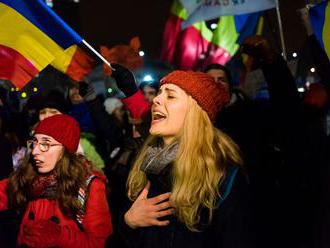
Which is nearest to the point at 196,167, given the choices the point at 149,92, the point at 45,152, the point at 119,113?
the point at 45,152

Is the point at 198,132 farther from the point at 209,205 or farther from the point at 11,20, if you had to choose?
the point at 11,20

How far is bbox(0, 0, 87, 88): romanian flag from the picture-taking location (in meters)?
3.80

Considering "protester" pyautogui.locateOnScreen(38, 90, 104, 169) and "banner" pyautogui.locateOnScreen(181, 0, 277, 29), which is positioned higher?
"banner" pyautogui.locateOnScreen(181, 0, 277, 29)

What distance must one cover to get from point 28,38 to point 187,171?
1.96m

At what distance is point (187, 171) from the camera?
2.66 metres

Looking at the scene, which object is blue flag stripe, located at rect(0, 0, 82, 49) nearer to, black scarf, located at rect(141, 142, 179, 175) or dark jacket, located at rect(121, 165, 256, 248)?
black scarf, located at rect(141, 142, 179, 175)

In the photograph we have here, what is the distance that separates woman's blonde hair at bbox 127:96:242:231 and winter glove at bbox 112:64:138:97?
1.11 m

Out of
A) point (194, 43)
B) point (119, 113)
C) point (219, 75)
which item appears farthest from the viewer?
point (194, 43)

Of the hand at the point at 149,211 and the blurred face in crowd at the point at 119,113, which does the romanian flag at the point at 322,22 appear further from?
the blurred face in crowd at the point at 119,113

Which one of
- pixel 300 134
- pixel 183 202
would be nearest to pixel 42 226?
pixel 183 202

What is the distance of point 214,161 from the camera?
271 cm

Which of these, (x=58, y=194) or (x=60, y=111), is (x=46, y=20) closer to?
(x=58, y=194)

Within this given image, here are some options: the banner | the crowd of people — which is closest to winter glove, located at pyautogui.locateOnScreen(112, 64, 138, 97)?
the crowd of people

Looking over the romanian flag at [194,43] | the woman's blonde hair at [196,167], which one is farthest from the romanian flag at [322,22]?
the romanian flag at [194,43]
